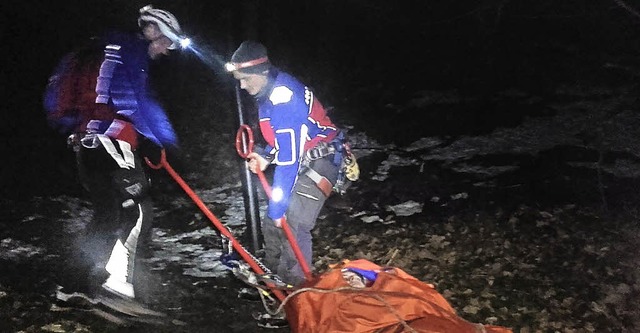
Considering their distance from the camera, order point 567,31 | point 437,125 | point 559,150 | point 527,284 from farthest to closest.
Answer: point 567,31
point 437,125
point 559,150
point 527,284

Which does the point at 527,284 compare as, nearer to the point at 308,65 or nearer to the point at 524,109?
the point at 524,109

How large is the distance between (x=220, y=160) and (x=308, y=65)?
19.3 ft

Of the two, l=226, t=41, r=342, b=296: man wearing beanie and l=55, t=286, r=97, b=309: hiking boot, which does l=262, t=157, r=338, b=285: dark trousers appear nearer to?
l=226, t=41, r=342, b=296: man wearing beanie

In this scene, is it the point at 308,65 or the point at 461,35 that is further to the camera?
the point at 461,35

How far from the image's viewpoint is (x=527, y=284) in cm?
624

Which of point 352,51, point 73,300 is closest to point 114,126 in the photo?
point 73,300

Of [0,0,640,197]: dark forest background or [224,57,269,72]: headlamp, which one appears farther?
[0,0,640,197]: dark forest background

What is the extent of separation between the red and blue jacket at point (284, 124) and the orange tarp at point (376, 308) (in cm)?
92

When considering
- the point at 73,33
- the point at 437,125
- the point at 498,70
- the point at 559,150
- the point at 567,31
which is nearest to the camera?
the point at 559,150

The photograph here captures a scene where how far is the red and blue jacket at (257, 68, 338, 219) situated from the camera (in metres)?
4.79

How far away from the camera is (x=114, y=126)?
5.16 metres

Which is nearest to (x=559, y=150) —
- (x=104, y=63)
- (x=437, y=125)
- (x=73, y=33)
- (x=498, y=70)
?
(x=437, y=125)

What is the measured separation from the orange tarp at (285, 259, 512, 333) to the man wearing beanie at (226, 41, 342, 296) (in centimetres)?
101

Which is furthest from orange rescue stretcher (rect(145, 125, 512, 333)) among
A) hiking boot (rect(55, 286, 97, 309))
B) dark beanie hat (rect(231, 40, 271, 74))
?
hiking boot (rect(55, 286, 97, 309))
